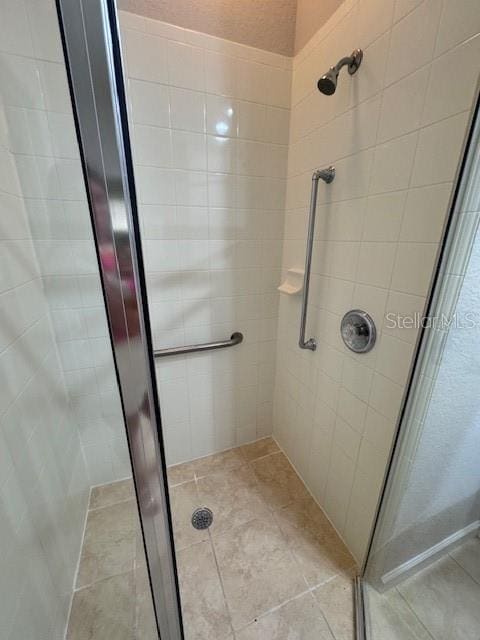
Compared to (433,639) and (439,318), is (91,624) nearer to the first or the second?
(433,639)

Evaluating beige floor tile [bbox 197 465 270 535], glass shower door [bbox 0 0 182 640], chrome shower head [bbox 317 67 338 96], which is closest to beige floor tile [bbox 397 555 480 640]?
beige floor tile [bbox 197 465 270 535]

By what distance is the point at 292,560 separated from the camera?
3.58 feet

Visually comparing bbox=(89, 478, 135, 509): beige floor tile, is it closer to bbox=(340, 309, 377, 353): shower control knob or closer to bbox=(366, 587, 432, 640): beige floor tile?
bbox=(366, 587, 432, 640): beige floor tile

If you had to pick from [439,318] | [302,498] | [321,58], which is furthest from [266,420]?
[321,58]

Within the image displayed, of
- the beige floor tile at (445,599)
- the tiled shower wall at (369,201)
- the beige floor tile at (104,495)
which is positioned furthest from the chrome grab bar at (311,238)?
the beige floor tile at (104,495)

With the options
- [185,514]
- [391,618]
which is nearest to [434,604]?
[391,618]

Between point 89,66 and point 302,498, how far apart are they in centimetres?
174

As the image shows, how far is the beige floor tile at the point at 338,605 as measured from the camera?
89 cm

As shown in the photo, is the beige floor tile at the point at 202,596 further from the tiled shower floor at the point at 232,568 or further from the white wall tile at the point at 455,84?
the white wall tile at the point at 455,84

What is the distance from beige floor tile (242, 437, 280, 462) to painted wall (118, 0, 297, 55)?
7.03 feet

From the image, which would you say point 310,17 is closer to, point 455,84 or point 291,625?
point 455,84

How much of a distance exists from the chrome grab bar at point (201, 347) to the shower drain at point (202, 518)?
2.71ft

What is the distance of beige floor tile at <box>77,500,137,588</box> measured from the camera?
3.14 ft

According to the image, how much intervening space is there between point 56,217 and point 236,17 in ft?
3.61
